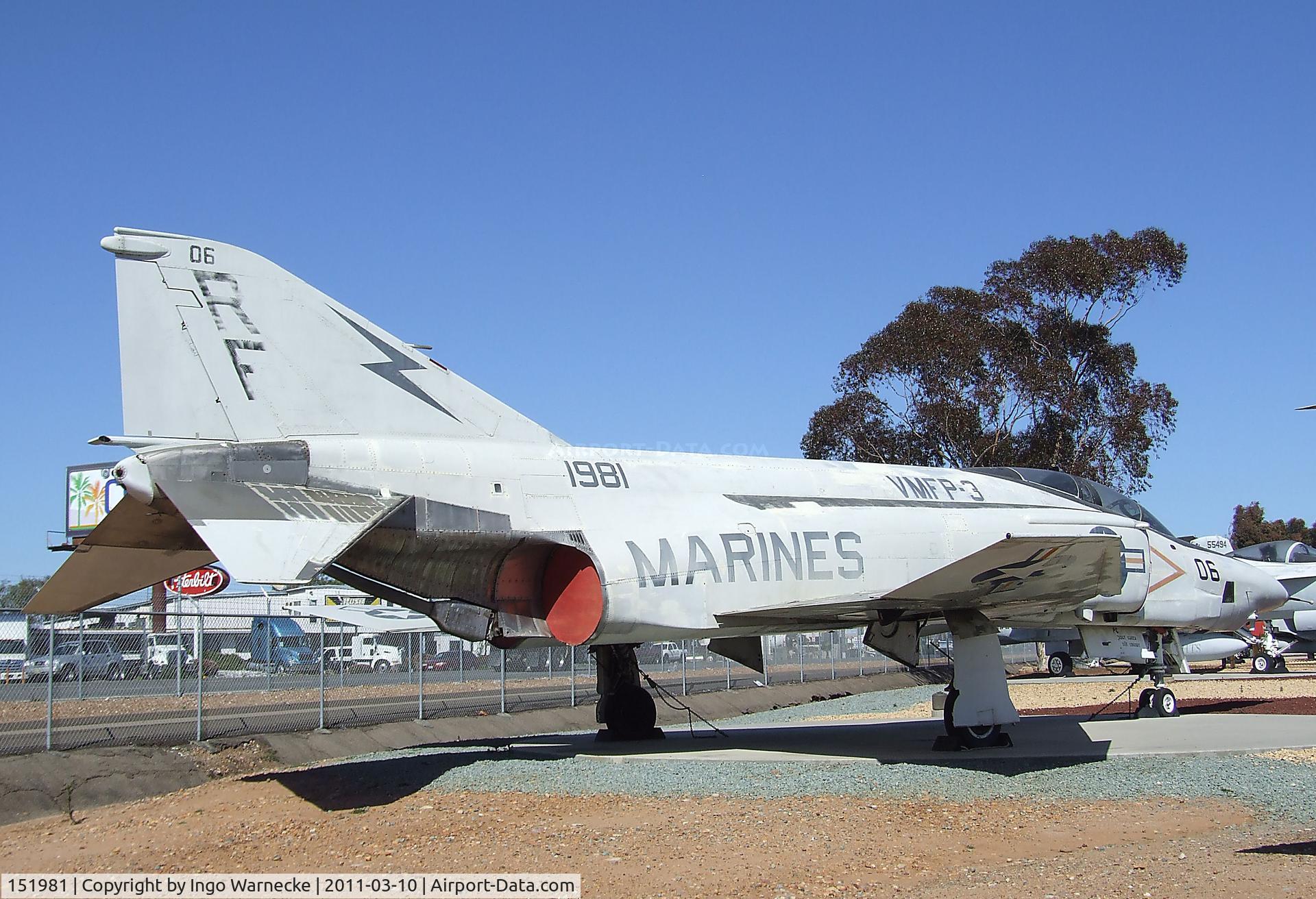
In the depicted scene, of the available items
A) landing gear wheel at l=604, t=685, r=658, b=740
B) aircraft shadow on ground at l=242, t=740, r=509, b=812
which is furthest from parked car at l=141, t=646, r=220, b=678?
landing gear wheel at l=604, t=685, r=658, b=740

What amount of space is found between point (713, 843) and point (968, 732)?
5056 millimetres

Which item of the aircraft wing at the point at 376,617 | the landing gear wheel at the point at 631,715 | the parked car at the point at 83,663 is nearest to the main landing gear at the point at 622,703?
the landing gear wheel at the point at 631,715

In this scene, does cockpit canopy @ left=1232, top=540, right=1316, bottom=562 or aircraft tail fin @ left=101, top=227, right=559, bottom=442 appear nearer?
aircraft tail fin @ left=101, top=227, right=559, bottom=442

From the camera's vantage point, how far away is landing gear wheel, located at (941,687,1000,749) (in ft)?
37.8

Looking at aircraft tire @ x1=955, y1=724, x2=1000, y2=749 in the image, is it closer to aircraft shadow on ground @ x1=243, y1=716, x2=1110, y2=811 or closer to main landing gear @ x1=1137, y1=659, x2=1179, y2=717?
aircraft shadow on ground @ x1=243, y1=716, x2=1110, y2=811

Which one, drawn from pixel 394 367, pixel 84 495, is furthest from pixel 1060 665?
pixel 84 495

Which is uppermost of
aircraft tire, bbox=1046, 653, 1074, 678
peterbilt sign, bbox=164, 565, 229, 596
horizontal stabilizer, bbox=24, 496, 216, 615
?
horizontal stabilizer, bbox=24, 496, 216, 615

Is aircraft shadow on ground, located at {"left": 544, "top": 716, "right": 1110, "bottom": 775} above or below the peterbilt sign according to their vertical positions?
below

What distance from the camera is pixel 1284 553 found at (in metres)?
28.4

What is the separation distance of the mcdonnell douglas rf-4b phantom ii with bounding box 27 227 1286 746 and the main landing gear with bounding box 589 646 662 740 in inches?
80.7

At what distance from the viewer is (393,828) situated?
26.5 ft

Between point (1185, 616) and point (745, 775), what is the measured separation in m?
7.77

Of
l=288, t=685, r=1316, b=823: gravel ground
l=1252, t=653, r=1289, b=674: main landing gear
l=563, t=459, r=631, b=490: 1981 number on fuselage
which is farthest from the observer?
l=1252, t=653, r=1289, b=674: main landing gear

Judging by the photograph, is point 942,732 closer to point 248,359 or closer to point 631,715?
point 631,715
